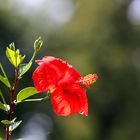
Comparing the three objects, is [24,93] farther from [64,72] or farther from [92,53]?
[92,53]

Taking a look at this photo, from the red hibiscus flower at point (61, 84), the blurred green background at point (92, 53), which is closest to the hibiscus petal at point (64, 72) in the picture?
the red hibiscus flower at point (61, 84)

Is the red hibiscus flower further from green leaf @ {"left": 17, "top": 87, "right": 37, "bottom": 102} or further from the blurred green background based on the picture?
the blurred green background

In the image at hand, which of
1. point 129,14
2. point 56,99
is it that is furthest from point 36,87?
point 129,14

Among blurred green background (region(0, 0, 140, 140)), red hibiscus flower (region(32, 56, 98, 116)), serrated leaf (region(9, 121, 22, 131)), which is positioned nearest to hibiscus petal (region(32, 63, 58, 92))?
red hibiscus flower (region(32, 56, 98, 116))

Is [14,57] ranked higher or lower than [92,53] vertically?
lower

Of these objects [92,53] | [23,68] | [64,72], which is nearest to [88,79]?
A: [64,72]

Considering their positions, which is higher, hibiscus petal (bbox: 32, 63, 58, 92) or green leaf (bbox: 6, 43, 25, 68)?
green leaf (bbox: 6, 43, 25, 68)
